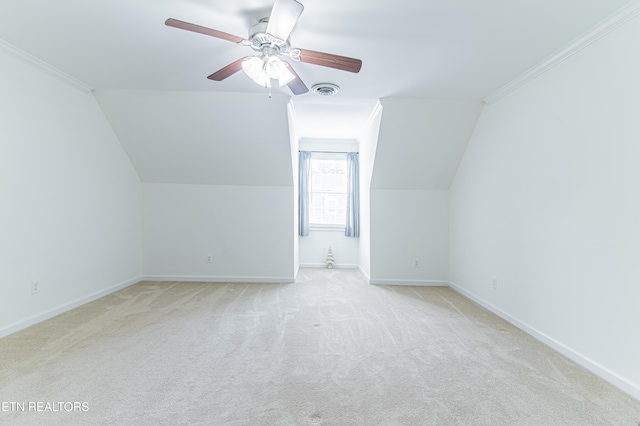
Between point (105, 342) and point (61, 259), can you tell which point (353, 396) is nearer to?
point (105, 342)

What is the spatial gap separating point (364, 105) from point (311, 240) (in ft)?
9.22

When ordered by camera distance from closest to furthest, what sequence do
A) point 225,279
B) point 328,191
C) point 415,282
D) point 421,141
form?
point 421,141 < point 415,282 < point 225,279 < point 328,191

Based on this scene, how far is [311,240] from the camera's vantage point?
5.90m

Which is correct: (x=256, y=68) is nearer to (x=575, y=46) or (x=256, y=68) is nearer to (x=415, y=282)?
(x=575, y=46)

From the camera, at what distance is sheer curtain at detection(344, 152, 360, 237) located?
5.71 meters

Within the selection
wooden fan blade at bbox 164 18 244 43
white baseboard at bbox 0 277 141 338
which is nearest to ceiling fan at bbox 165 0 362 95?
wooden fan blade at bbox 164 18 244 43

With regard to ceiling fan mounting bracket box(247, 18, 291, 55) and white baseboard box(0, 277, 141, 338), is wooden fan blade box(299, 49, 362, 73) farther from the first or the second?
white baseboard box(0, 277, 141, 338)

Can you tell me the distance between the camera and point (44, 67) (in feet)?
9.21

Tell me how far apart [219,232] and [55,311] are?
82.0 inches

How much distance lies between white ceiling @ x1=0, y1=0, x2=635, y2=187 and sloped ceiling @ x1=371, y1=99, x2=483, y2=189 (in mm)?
47

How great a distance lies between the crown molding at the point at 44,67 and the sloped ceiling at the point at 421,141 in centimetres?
326

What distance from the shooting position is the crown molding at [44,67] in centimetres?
248

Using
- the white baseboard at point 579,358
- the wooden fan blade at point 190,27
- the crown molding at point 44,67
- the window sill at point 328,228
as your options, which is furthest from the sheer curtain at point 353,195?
the wooden fan blade at point 190,27

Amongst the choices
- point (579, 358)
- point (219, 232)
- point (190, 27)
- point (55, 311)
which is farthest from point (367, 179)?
point (55, 311)
